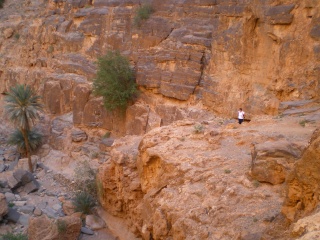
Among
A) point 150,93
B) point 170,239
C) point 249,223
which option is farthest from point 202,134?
point 150,93

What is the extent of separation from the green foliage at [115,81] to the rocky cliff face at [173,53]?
0.73 m

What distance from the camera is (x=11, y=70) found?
3275 cm

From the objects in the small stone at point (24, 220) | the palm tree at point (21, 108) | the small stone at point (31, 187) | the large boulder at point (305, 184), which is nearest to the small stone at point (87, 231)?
the small stone at point (24, 220)

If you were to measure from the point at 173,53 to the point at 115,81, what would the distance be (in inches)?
160

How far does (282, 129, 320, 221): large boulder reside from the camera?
5877mm

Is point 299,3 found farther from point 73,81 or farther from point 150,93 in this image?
point 73,81

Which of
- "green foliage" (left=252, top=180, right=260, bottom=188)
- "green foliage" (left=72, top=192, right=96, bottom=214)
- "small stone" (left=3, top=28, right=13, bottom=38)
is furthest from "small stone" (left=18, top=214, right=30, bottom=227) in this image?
"small stone" (left=3, top=28, right=13, bottom=38)

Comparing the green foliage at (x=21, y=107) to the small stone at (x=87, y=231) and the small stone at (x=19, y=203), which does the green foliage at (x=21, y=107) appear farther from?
the small stone at (x=87, y=231)

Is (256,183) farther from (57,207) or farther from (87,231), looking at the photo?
(57,207)

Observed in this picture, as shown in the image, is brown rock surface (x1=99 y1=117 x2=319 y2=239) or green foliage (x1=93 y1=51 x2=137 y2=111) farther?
green foliage (x1=93 y1=51 x2=137 y2=111)

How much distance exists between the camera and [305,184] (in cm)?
612

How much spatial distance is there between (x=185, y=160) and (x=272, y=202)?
327 cm

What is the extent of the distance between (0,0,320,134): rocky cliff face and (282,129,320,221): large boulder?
10810 millimetres

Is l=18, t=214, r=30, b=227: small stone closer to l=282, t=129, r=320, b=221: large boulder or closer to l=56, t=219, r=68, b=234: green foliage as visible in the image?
l=56, t=219, r=68, b=234: green foliage
